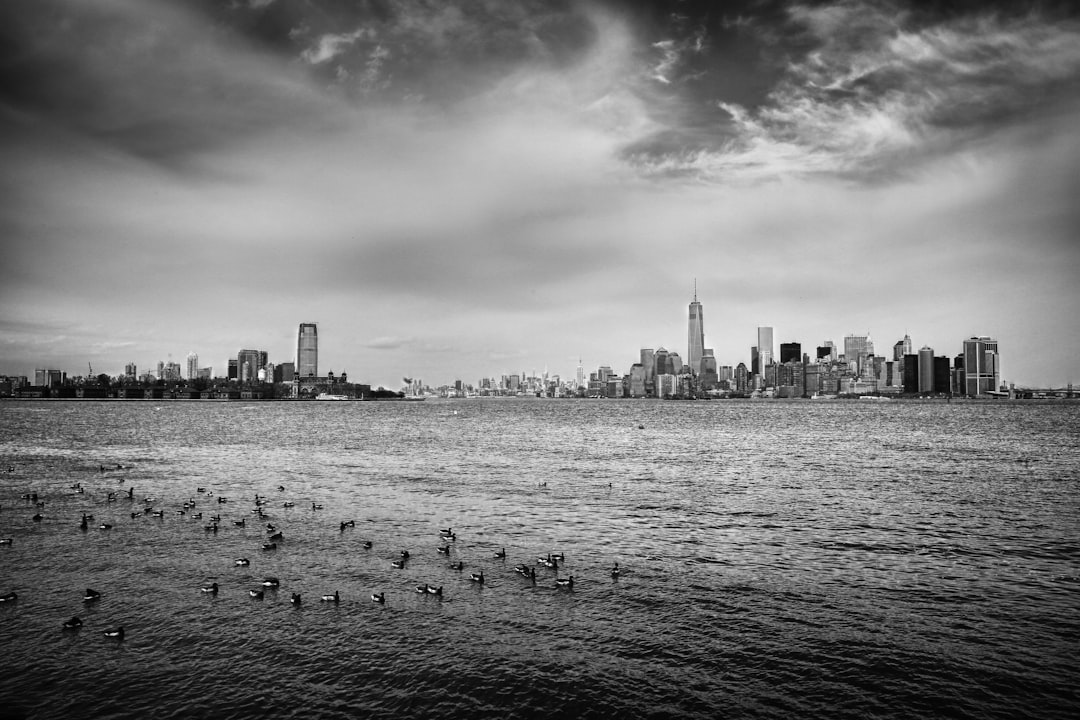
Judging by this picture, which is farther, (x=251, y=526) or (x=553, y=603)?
(x=251, y=526)

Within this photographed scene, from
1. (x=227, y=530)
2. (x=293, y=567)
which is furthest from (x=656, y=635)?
(x=227, y=530)

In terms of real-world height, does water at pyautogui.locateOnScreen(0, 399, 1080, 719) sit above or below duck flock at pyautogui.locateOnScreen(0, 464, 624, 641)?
below

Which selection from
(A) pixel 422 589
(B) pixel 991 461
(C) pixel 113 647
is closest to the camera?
(C) pixel 113 647

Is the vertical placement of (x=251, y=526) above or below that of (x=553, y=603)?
above

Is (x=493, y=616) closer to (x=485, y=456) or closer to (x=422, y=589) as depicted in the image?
(x=422, y=589)

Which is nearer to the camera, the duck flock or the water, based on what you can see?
the water
